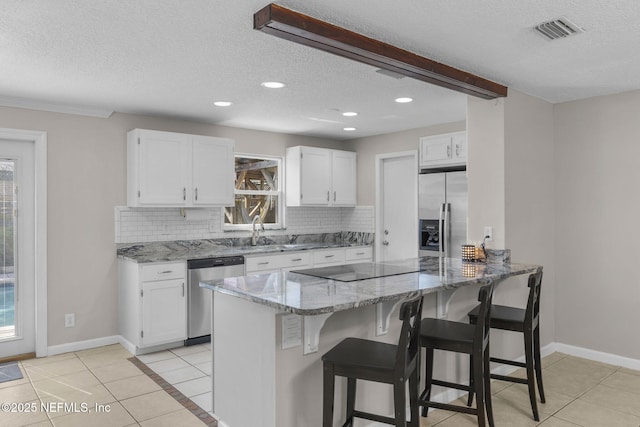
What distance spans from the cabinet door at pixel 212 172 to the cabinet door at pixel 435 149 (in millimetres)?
2226

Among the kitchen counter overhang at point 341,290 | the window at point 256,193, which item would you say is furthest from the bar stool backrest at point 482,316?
the window at point 256,193

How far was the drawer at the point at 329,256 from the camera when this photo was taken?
5.50m


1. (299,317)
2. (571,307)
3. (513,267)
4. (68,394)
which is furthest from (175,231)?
(571,307)

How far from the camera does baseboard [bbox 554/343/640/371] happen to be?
12.7 feet

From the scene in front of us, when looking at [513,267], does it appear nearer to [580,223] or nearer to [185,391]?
[580,223]

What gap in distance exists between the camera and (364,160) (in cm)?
632

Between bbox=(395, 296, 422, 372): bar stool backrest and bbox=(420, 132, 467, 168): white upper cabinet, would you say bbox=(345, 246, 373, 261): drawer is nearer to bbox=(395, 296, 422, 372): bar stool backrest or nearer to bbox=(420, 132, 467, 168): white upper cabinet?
bbox=(420, 132, 467, 168): white upper cabinet

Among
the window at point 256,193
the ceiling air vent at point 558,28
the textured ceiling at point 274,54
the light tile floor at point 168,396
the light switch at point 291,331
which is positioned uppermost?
the textured ceiling at point 274,54

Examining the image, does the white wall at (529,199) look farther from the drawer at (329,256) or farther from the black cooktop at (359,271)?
the drawer at (329,256)

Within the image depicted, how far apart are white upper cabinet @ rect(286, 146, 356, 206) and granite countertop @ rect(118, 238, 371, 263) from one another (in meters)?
0.66

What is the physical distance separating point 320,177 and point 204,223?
162 centimetres

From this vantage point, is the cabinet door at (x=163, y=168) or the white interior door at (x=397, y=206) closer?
the cabinet door at (x=163, y=168)

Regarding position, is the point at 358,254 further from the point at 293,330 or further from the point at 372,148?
the point at 293,330

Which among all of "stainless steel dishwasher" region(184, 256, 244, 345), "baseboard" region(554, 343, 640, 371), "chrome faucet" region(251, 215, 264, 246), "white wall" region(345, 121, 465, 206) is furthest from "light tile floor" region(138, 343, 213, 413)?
"baseboard" region(554, 343, 640, 371)
